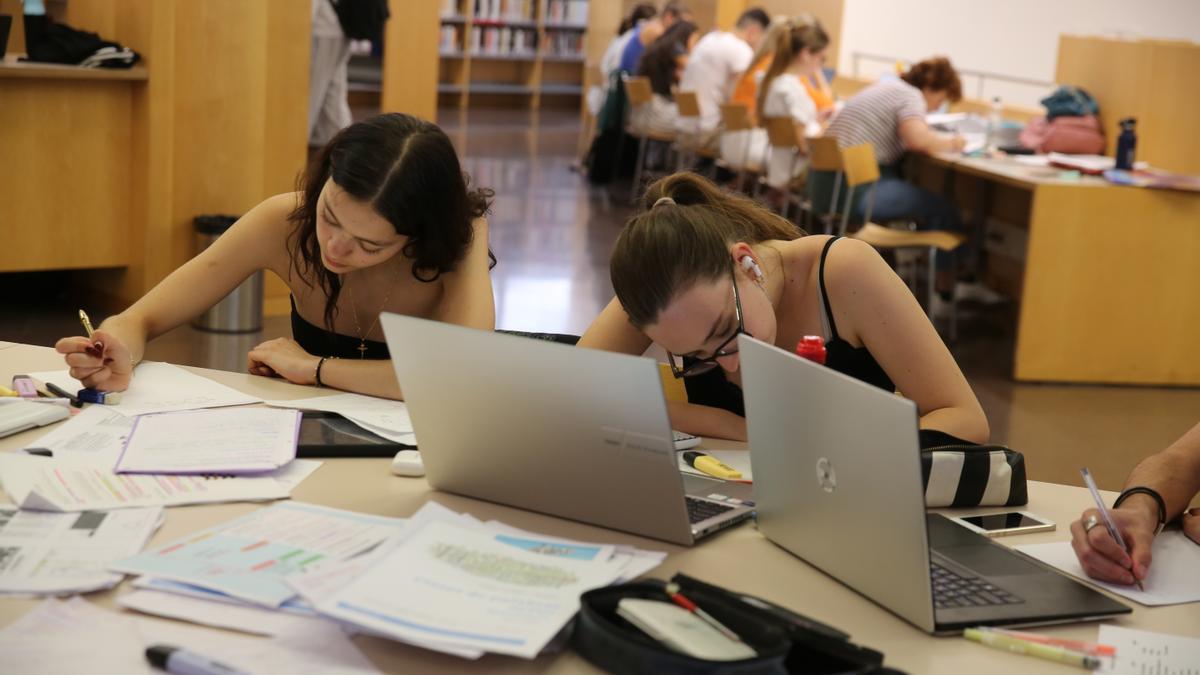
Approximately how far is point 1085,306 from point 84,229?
374 centimetres

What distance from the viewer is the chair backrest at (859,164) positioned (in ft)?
17.6

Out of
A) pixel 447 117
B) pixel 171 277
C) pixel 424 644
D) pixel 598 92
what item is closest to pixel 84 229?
pixel 171 277

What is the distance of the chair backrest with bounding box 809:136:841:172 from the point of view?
223 inches

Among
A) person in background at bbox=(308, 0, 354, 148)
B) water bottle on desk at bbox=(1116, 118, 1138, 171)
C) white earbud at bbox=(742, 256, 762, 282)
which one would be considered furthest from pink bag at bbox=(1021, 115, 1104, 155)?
white earbud at bbox=(742, 256, 762, 282)

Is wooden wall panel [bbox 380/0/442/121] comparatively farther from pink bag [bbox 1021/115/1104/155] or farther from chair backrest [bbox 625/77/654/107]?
pink bag [bbox 1021/115/1104/155]

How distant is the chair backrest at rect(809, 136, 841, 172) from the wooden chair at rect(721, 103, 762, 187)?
125cm

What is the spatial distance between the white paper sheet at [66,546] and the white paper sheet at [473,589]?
28cm

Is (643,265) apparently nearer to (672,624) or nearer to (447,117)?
(672,624)

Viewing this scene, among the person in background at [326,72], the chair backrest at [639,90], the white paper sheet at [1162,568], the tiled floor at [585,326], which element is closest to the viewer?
the white paper sheet at [1162,568]

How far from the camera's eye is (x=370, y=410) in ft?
6.50

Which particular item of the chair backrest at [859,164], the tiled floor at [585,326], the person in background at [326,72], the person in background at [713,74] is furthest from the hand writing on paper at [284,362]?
the person in background at [713,74]

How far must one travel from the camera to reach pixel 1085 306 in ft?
16.1

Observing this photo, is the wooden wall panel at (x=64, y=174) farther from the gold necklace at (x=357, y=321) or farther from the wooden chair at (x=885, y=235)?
the wooden chair at (x=885, y=235)

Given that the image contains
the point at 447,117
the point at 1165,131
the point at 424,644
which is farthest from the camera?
the point at 447,117
